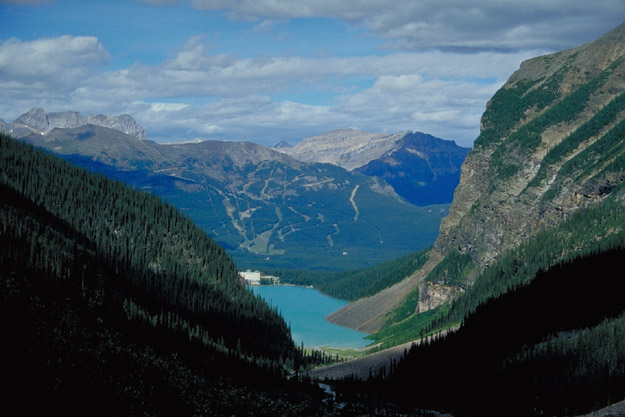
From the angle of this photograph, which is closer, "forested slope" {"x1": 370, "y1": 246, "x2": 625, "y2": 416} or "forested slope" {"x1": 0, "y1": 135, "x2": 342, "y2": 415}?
"forested slope" {"x1": 0, "y1": 135, "x2": 342, "y2": 415}

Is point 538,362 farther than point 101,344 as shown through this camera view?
Yes

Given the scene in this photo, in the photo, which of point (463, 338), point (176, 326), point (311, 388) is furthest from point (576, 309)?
point (176, 326)

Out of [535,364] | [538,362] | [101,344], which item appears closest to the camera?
[101,344]

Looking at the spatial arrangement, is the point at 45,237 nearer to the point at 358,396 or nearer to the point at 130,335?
the point at 130,335

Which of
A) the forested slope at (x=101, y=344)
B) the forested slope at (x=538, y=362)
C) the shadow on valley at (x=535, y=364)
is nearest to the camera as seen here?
the forested slope at (x=101, y=344)

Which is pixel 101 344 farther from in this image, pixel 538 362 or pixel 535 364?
pixel 538 362

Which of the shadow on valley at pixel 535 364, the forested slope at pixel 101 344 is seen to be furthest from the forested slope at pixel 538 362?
the forested slope at pixel 101 344

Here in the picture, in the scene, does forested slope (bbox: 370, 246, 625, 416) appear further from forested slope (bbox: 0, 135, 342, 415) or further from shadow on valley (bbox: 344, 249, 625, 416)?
forested slope (bbox: 0, 135, 342, 415)

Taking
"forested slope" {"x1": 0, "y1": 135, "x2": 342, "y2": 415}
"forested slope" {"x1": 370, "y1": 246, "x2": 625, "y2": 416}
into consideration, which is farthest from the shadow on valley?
"forested slope" {"x1": 0, "y1": 135, "x2": 342, "y2": 415}

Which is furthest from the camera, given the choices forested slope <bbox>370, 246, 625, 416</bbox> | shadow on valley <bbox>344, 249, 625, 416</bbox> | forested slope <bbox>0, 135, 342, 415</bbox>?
shadow on valley <bbox>344, 249, 625, 416</bbox>

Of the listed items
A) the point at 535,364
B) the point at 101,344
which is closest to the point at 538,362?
the point at 535,364

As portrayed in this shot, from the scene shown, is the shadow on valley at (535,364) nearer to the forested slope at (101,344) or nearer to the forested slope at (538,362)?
the forested slope at (538,362)
